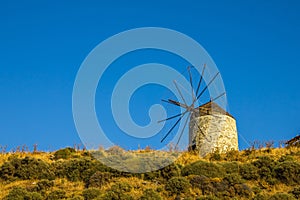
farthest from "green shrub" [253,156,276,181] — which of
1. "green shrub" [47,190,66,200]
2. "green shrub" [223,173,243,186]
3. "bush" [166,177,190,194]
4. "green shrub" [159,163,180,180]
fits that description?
"green shrub" [47,190,66,200]

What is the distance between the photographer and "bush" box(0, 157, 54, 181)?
21.0 m

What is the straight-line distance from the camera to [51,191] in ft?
60.6

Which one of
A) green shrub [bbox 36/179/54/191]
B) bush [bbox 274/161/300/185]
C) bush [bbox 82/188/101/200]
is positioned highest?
bush [bbox 274/161/300/185]

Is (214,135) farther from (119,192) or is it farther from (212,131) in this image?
(119,192)

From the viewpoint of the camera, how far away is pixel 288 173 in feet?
65.2

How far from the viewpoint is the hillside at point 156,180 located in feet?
58.1

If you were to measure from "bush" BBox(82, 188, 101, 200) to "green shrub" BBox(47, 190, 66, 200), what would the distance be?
0.77 m

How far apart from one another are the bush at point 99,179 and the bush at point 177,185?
285 cm

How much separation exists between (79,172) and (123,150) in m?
4.70

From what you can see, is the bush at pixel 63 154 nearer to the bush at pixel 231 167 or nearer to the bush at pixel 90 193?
the bush at pixel 90 193

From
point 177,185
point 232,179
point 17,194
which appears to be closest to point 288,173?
point 232,179

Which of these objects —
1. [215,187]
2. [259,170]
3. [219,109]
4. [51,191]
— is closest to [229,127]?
[219,109]

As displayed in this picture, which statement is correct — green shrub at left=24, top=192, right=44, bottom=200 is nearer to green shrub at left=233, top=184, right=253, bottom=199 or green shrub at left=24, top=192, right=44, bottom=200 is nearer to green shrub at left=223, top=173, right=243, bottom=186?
green shrub at left=223, top=173, right=243, bottom=186

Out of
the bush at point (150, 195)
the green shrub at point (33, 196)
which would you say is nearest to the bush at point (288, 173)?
the bush at point (150, 195)
